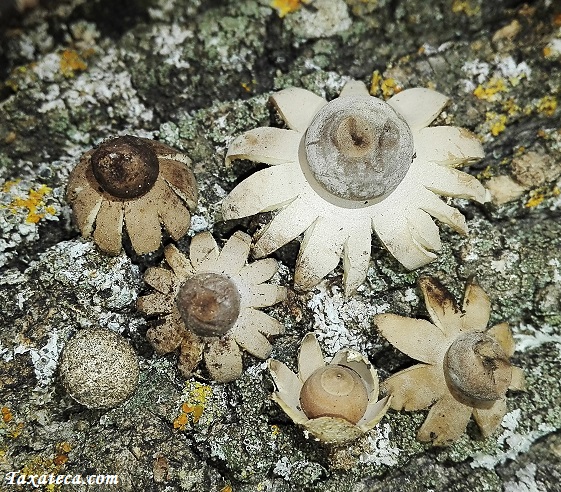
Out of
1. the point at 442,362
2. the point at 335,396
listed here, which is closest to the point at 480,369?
the point at 442,362

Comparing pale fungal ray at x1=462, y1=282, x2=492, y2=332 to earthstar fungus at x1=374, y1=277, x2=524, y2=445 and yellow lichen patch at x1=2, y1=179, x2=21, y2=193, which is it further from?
yellow lichen patch at x1=2, y1=179, x2=21, y2=193

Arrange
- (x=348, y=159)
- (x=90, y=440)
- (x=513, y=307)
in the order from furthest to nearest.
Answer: (x=513, y=307)
(x=90, y=440)
(x=348, y=159)

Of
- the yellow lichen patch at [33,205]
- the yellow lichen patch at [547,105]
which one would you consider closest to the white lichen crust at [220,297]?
the yellow lichen patch at [33,205]

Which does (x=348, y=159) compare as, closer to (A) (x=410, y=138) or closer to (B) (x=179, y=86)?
(A) (x=410, y=138)

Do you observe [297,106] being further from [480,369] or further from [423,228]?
[480,369]

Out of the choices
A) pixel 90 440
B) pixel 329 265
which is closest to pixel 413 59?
pixel 329 265
